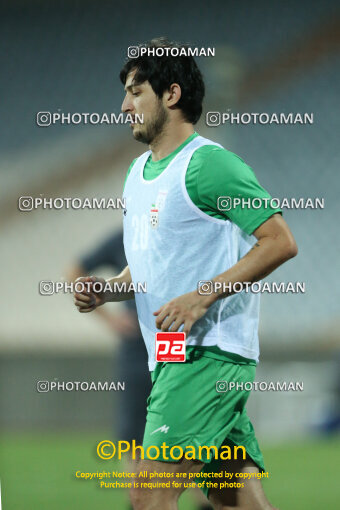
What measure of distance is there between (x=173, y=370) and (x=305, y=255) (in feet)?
1.98

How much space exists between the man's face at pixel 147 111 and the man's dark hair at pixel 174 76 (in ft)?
0.05

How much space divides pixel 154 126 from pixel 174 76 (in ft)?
0.48

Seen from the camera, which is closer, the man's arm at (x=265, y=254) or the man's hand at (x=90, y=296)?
the man's arm at (x=265, y=254)

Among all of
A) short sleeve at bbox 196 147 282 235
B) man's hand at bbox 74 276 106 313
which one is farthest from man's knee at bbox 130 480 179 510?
short sleeve at bbox 196 147 282 235

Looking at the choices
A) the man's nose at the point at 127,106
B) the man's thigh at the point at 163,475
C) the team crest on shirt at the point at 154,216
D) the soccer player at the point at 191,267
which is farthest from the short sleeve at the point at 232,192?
the man's thigh at the point at 163,475

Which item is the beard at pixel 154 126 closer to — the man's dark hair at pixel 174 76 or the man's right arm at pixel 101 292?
the man's dark hair at pixel 174 76

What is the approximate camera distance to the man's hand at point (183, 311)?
1.63 metres

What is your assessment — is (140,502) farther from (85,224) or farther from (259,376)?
(85,224)

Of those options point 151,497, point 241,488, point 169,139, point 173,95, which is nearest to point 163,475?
point 151,497

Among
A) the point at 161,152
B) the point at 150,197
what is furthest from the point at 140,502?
the point at 161,152

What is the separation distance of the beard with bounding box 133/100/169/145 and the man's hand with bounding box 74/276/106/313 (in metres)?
0.37

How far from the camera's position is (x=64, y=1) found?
7.30ft

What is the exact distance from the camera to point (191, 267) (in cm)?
177

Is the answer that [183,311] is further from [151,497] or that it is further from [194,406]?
[151,497]
